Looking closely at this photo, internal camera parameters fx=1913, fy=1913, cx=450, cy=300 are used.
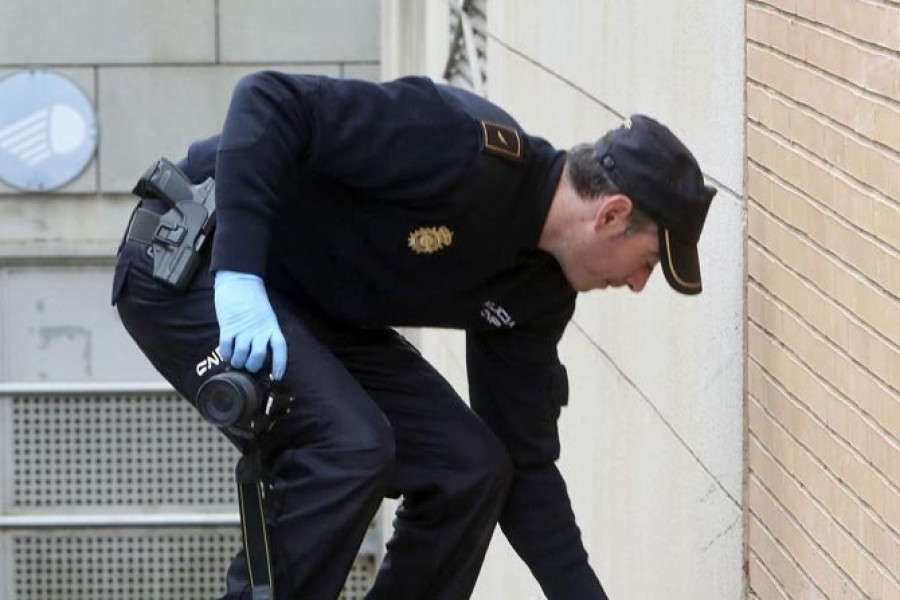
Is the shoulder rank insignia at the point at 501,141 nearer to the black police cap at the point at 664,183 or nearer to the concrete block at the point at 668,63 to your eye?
the black police cap at the point at 664,183

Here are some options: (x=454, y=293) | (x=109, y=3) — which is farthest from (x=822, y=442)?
(x=109, y=3)

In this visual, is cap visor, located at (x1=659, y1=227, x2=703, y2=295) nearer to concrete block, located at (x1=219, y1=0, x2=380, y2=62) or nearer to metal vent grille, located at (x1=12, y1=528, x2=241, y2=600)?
concrete block, located at (x1=219, y1=0, x2=380, y2=62)

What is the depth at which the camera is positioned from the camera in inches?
139

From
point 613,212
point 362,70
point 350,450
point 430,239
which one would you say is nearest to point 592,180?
point 613,212

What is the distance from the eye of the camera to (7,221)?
1352cm

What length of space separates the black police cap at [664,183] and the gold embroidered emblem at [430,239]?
0.38m

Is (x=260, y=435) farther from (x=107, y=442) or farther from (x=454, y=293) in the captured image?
(x=107, y=442)

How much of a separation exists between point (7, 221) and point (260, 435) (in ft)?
33.4

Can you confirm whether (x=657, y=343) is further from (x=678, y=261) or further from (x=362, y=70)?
(x=362, y=70)

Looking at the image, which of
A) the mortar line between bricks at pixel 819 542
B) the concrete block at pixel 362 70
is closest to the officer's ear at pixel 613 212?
the mortar line between bricks at pixel 819 542

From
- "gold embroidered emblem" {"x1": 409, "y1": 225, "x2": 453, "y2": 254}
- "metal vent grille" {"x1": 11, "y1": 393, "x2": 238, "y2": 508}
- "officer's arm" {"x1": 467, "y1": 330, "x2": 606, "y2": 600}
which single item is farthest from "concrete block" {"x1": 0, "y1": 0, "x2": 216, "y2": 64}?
"gold embroidered emblem" {"x1": 409, "y1": 225, "x2": 453, "y2": 254}

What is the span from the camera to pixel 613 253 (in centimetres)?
371

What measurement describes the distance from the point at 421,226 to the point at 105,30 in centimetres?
1003

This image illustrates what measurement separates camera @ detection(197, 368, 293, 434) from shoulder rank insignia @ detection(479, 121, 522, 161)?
0.63m
